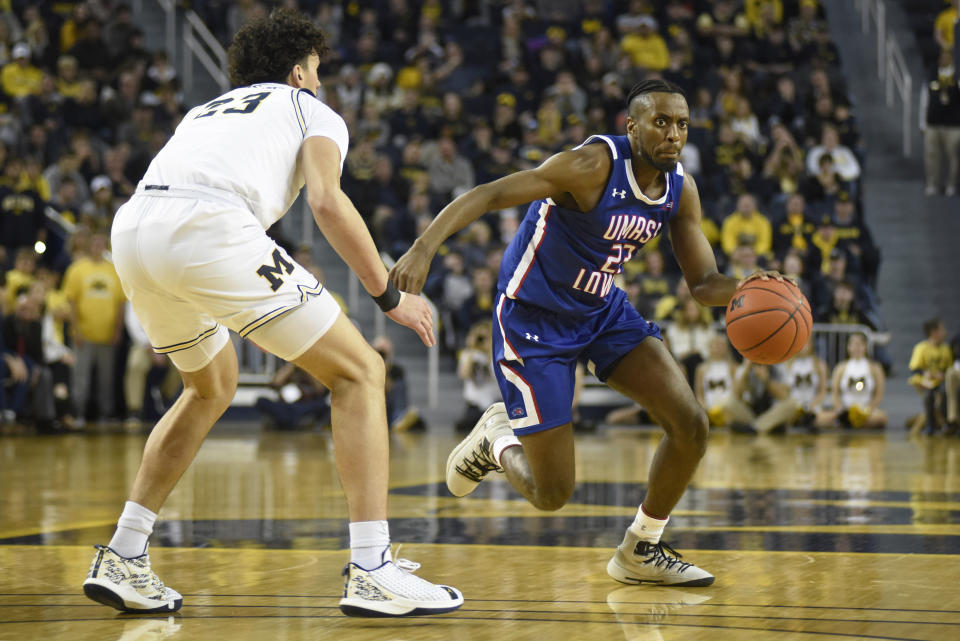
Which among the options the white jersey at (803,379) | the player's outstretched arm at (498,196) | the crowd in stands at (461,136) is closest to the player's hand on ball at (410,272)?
the player's outstretched arm at (498,196)

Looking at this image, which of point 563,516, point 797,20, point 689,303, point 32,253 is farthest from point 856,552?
point 797,20

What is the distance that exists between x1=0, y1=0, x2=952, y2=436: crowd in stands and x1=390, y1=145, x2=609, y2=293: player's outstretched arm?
785 centimetres

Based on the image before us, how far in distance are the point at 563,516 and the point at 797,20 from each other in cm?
1334

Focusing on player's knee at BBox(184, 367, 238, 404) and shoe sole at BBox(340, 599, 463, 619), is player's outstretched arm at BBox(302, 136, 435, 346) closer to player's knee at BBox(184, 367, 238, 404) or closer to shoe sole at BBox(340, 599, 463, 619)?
player's knee at BBox(184, 367, 238, 404)

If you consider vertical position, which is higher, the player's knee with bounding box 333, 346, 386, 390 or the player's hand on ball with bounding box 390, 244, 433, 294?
the player's hand on ball with bounding box 390, 244, 433, 294

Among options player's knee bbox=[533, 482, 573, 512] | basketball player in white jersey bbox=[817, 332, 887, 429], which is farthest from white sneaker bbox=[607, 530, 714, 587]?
basketball player in white jersey bbox=[817, 332, 887, 429]

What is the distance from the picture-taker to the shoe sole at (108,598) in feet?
12.4

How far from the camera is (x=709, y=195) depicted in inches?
577

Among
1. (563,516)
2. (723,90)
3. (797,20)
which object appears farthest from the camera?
(797,20)

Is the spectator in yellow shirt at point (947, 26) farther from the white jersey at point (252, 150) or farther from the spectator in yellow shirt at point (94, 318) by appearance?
the white jersey at point (252, 150)

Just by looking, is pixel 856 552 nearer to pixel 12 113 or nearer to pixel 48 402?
pixel 48 402

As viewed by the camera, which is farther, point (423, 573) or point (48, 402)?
point (48, 402)

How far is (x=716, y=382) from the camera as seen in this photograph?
12.3 meters

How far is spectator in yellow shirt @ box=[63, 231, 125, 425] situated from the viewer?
1262 centimetres
